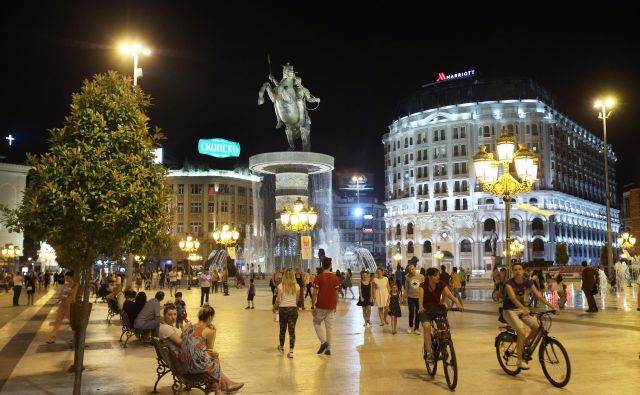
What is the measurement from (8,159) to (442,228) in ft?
239

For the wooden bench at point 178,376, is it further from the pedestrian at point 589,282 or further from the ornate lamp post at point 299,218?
the pedestrian at point 589,282

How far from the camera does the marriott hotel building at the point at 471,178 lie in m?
99.9

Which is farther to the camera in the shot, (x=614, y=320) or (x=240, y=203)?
(x=240, y=203)

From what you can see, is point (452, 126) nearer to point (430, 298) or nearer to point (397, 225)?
point (397, 225)

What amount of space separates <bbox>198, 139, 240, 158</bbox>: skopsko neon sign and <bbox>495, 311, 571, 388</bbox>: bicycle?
333 feet

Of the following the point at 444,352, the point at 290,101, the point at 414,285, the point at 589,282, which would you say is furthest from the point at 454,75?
the point at 444,352

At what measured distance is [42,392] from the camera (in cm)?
995

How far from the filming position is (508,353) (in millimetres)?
10688

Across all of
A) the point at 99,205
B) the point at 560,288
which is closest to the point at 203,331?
the point at 99,205

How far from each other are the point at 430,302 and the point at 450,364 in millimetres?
1566

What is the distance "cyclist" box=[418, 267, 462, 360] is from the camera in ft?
35.7

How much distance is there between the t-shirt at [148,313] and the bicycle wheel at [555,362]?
8.65 meters

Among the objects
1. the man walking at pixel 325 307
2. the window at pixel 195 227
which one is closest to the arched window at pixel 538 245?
the window at pixel 195 227

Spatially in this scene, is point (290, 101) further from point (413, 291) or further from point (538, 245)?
point (538, 245)
